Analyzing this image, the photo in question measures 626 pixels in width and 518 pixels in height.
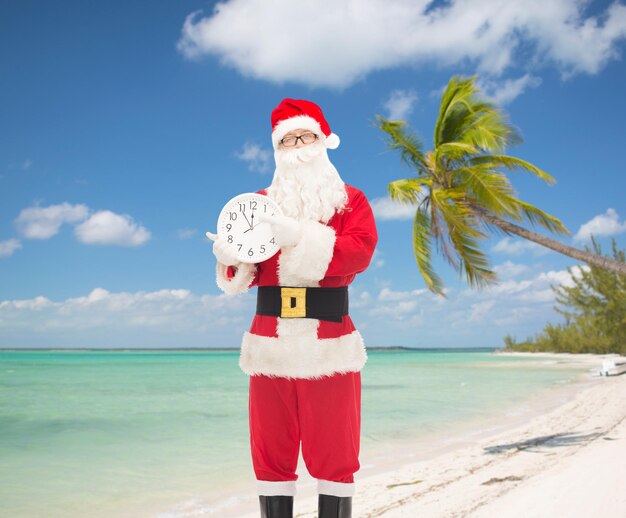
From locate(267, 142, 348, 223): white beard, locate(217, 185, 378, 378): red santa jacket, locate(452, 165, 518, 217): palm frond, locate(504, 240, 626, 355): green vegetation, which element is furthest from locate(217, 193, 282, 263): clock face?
locate(504, 240, 626, 355): green vegetation

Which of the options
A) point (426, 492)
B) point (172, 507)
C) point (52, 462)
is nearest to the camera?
point (426, 492)

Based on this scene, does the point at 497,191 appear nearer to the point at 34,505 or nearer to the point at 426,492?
the point at 426,492

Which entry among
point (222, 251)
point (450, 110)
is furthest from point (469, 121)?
point (222, 251)

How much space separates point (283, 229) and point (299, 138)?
58 cm

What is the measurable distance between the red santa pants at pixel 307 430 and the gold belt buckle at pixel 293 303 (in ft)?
0.90

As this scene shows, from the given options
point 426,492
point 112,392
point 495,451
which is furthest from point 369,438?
point 112,392

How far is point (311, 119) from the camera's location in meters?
2.57

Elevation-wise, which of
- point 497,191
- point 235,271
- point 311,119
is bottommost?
point 235,271

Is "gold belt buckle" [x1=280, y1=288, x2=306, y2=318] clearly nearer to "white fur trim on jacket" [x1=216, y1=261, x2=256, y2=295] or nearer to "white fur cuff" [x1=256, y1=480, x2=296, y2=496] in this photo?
"white fur trim on jacket" [x1=216, y1=261, x2=256, y2=295]

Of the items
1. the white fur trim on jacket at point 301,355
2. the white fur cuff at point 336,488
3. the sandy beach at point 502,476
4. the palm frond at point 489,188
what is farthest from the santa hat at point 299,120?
the palm frond at point 489,188

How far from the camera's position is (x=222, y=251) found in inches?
92.2

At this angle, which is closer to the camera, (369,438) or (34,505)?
(34,505)

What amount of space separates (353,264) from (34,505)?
13.2 ft

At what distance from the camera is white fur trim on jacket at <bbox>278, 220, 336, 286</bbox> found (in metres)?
2.28
